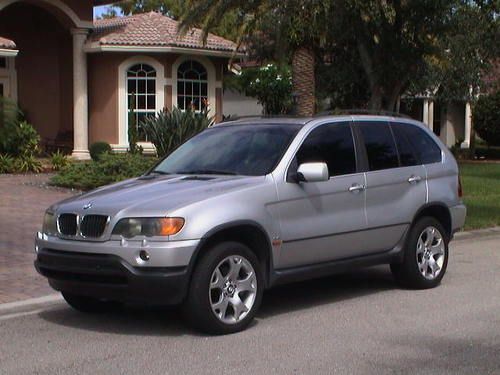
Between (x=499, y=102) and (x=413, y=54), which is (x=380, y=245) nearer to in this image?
(x=413, y=54)

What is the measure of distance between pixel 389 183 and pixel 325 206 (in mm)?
1013

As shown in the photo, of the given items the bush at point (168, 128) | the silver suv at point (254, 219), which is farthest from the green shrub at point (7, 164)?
the silver suv at point (254, 219)

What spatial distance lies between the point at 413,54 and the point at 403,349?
1514 centimetres

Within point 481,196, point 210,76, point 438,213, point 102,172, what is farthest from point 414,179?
point 210,76

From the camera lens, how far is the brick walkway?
343 inches

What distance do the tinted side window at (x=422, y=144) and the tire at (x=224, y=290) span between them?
2.75 meters

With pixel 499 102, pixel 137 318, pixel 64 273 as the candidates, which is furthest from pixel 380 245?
pixel 499 102

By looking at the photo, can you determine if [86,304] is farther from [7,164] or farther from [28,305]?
[7,164]

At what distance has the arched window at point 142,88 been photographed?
2445 cm

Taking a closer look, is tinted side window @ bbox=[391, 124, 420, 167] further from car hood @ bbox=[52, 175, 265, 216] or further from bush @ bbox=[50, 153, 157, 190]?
bush @ bbox=[50, 153, 157, 190]

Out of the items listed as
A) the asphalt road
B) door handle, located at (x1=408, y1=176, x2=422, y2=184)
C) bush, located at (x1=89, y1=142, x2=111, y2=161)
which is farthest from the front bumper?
bush, located at (x1=89, y1=142, x2=111, y2=161)

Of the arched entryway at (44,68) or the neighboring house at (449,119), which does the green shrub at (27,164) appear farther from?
the neighboring house at (449,119)

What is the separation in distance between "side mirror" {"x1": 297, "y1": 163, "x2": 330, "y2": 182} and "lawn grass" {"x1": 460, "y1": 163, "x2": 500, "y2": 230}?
683cm

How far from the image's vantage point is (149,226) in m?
6.59
